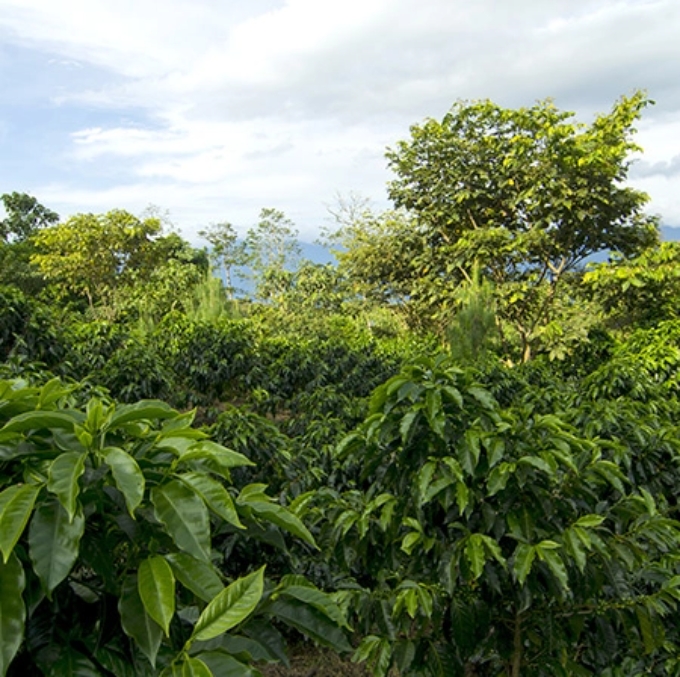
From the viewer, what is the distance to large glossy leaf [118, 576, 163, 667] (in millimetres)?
890

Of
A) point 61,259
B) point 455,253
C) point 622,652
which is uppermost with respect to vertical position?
point 61,259

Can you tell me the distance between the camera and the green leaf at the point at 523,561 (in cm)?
176

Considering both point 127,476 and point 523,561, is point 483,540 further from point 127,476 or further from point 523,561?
point 127,476

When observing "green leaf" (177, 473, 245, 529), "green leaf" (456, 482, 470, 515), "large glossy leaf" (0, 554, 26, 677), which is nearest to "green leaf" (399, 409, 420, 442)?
"green leaf" (456, 482, 470, 515)

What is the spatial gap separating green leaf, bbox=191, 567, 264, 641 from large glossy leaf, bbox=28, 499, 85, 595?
0.64ft

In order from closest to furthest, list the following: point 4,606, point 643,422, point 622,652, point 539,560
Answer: point 4,606 < point 539,560 < point 622,652 < point 643,422

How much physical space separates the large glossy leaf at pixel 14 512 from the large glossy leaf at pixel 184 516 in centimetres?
16

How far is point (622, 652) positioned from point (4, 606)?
2.33 m

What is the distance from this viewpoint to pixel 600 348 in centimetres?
981

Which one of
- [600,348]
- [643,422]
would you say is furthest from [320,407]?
[600,348]

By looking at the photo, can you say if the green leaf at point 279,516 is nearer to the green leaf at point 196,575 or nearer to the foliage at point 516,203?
the green leaf at point 196,575

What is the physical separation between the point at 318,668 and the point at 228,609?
3.14 meters

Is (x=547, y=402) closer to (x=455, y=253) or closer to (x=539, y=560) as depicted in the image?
(x=539, y=560)

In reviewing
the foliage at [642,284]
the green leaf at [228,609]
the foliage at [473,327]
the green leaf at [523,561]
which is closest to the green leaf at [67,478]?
the green leaf at [228,609]
